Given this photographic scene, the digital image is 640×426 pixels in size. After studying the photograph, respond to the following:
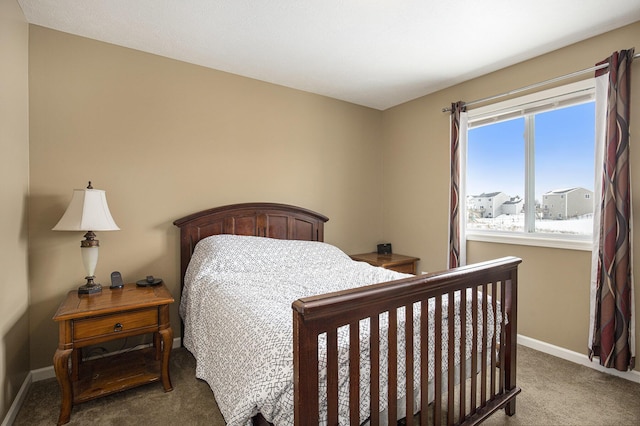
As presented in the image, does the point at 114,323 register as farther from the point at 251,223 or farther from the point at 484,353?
the point at 484,353

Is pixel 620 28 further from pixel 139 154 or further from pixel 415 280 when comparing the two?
pixel 139 154

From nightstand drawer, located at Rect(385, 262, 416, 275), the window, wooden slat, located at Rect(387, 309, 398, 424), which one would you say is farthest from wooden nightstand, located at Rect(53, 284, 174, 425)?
the window

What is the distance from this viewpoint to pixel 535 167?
277 cm

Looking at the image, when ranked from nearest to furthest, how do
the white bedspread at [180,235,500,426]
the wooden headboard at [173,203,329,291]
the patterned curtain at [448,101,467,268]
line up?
the white bedspread at [180,235,500,426] < the wooden headboard at [173,203,329,291] < the patterned curtain at [448,101,467,268]

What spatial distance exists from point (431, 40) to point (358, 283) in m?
1.90

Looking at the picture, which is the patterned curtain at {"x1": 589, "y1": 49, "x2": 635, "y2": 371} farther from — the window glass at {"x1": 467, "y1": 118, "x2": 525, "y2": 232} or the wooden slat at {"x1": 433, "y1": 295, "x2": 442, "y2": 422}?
the wooden slat at {"x1": 433, "y1": 295, "x2": 442, "y2": 422}

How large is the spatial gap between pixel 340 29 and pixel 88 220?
2139mm

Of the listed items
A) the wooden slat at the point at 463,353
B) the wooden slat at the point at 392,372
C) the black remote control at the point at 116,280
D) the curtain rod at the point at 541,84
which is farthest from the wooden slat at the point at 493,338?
the black remote control at the point at 116,280

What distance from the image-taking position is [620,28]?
2.24 meters

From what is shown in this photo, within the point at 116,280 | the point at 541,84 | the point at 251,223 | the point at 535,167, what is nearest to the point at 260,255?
the point at 251,223

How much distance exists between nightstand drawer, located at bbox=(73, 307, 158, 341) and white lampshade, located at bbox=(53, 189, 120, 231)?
1.89 ft

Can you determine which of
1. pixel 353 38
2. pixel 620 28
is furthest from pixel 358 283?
pixel 620 28

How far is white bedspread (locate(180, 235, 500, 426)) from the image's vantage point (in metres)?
1.19

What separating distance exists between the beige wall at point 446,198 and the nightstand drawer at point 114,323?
2.78m
